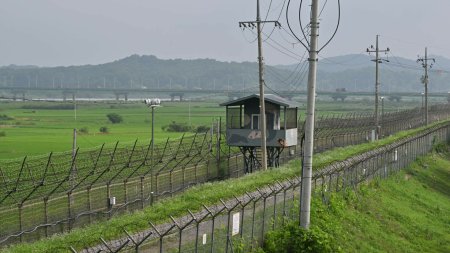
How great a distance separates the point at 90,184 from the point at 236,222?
34.4ft

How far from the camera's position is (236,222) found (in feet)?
55.2

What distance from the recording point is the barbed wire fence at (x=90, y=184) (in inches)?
912

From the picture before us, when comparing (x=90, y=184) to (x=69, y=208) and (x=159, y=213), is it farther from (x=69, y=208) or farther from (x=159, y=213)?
(x=159, y=213)

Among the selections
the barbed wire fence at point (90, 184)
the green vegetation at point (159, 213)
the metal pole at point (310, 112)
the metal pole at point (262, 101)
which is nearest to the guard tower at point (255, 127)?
the barbed wire fence at point (90, 184)

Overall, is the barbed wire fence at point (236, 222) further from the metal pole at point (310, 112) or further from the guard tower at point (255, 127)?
the guard tower at point (255, 127)

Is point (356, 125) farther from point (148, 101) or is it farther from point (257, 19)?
point (148, 101)

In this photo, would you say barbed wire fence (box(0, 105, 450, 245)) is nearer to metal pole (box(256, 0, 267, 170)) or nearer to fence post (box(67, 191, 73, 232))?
fence post (box(67, 191, 73, 232))

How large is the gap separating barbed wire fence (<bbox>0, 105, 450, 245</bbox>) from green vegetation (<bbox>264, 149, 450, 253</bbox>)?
268 inches

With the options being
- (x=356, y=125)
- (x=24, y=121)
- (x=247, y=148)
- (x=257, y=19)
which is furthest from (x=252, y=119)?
(x=24, y=121)

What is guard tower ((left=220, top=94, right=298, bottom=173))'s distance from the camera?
38781 millimetres

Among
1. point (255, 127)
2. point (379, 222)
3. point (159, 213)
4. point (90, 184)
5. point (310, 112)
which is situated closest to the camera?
point (310, 112)

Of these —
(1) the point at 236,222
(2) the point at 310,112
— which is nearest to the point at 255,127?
(2) the point at 310,112

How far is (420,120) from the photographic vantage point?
306 ft

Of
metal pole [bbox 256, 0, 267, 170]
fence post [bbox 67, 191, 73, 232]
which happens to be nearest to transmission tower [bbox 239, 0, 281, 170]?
metal pole [bbox 256, 0, 267, 170]
